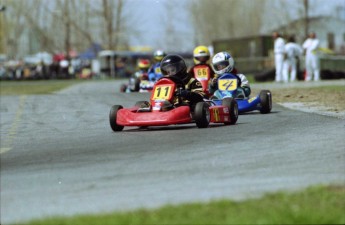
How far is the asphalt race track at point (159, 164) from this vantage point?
7117 mm

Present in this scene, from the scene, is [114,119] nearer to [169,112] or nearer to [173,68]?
[169,112]

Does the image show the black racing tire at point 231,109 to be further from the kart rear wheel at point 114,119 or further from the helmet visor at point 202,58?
the helmet visor at point 202,58

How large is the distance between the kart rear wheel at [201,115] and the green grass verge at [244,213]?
5.80m

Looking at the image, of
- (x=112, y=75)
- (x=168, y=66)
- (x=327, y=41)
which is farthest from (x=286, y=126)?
(x=327, y=41)

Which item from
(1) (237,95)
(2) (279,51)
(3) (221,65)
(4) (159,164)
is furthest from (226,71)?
(2) (279,51)

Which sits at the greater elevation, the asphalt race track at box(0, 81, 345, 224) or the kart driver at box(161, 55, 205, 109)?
the kart driver at box(161, 55, 205, 109)

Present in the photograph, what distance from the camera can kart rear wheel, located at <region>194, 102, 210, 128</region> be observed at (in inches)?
493

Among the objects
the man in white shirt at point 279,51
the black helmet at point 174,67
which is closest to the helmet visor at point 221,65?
the black helmet at point 174,67

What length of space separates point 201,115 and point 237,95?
119 inches

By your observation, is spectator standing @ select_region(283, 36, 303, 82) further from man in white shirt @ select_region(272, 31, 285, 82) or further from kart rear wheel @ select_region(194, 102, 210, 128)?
kart rear wheel @ select_region(194, 102, 210, 128)

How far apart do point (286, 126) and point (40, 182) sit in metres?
5.44

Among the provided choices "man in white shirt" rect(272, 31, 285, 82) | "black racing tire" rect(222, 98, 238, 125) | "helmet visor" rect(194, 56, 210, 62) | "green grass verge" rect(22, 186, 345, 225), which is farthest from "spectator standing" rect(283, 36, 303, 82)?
"green grass verge" rect(22, 186, 345, 225)

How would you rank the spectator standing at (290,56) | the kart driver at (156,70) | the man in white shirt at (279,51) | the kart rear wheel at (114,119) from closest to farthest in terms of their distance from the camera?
1. the kart rear wheel at (114,119)
2. the kart driver at (156,70)
3. the man in white shirt at (279,51)
4. the spectator standing at (290,56)

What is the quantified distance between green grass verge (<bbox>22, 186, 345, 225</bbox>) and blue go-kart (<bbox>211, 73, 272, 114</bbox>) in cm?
858
